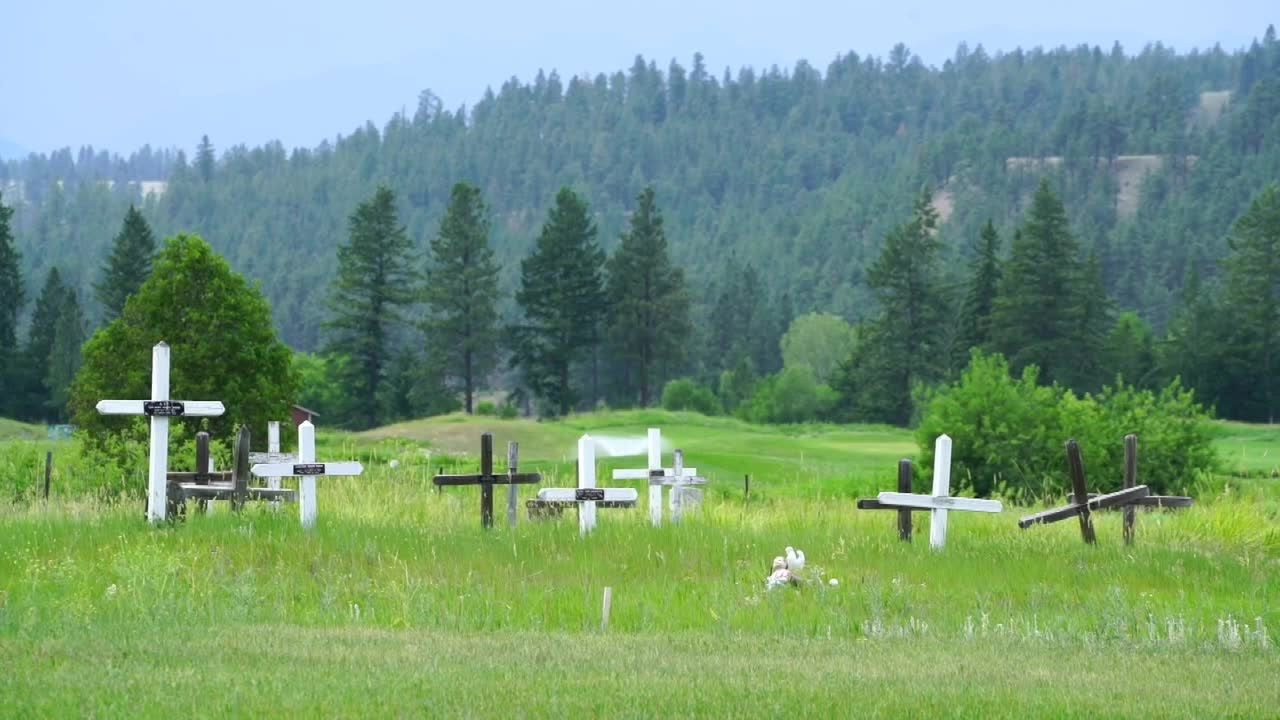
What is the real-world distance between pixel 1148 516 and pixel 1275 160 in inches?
7548

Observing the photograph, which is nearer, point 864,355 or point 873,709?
point 873,709

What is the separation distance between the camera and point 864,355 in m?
93.1

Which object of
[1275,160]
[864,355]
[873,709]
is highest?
[1275,160]

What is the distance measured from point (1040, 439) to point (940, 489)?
14156mm

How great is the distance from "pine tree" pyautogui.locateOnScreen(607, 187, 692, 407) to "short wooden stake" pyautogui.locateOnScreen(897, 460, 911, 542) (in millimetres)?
72282

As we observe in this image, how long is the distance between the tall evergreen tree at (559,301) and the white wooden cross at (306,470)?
71.2 metres

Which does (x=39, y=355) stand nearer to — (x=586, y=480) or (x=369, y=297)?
(x=369, y=297)

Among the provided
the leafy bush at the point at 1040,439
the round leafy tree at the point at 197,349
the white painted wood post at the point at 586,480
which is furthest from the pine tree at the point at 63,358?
the white painted wood post at the point at 586,480

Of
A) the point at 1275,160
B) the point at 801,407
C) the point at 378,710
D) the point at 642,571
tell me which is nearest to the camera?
the point at 378,710

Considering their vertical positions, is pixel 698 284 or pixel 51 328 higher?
pixel 698 284

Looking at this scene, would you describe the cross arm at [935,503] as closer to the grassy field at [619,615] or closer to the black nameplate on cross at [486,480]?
the grassy field at [619,615]

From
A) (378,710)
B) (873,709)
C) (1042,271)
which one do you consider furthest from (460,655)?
(1042,271)

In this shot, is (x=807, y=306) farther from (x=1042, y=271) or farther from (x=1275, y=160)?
(x=1042, y=271)

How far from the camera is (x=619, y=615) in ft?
43.1
